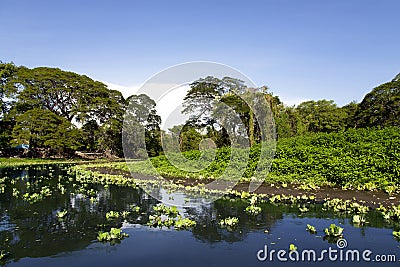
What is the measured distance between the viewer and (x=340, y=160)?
15.3 meters

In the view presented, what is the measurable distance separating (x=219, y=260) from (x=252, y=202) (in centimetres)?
553

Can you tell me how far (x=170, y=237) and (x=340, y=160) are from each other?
1026 cm

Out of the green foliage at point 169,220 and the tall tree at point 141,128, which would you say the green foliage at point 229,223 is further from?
the tall tree at point 141,128

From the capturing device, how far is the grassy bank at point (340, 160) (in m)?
13.9

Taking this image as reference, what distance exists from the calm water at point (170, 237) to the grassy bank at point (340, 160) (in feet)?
14.1

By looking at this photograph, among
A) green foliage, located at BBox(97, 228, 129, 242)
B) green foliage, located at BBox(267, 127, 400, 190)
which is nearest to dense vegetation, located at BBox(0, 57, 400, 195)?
green foliage, located at BBox(267, 127, 400, 190)

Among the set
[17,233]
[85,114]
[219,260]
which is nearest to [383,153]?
[219,260]

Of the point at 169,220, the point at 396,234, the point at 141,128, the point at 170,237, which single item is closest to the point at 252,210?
the point at 169,220

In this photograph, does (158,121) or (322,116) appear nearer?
(158,121)

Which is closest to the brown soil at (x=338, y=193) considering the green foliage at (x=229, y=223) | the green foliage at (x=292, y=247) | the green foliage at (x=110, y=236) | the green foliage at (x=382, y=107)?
the green foliage at (x=229, y=223)

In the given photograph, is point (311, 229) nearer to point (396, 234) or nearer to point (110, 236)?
point (396, 234)

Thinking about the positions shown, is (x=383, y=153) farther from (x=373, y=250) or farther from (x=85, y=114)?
(x=85, y=114)

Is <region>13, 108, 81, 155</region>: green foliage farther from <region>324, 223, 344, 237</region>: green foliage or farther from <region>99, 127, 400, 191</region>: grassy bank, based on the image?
<region>324, 223, 344, 237</region>: green foliage

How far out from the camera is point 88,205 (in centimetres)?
1178
